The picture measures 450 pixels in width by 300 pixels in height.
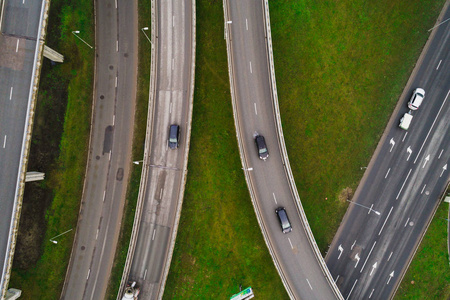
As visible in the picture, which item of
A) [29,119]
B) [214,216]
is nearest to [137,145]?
[29,119]

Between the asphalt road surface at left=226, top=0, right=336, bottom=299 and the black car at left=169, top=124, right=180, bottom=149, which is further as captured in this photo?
the black car at left=169, top=124, right=180, bottom=149

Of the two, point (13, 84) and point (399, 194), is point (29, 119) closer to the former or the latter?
point (13, 84)

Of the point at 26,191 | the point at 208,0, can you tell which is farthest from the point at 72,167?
the point at 208,0

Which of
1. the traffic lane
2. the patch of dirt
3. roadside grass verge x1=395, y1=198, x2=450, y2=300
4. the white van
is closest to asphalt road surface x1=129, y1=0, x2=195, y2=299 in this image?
the traffic lane

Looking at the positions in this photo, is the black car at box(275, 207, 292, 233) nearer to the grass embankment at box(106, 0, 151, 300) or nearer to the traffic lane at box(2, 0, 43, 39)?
the grass embankment at box(106, 0, 151, 300)

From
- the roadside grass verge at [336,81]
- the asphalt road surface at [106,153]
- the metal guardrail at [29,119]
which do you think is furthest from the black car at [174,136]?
the metal guardrail at [29,119]

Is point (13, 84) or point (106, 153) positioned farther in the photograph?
point (106, 153)

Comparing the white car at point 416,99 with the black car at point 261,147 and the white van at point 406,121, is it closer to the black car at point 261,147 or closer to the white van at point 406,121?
the white van at point 406,121
